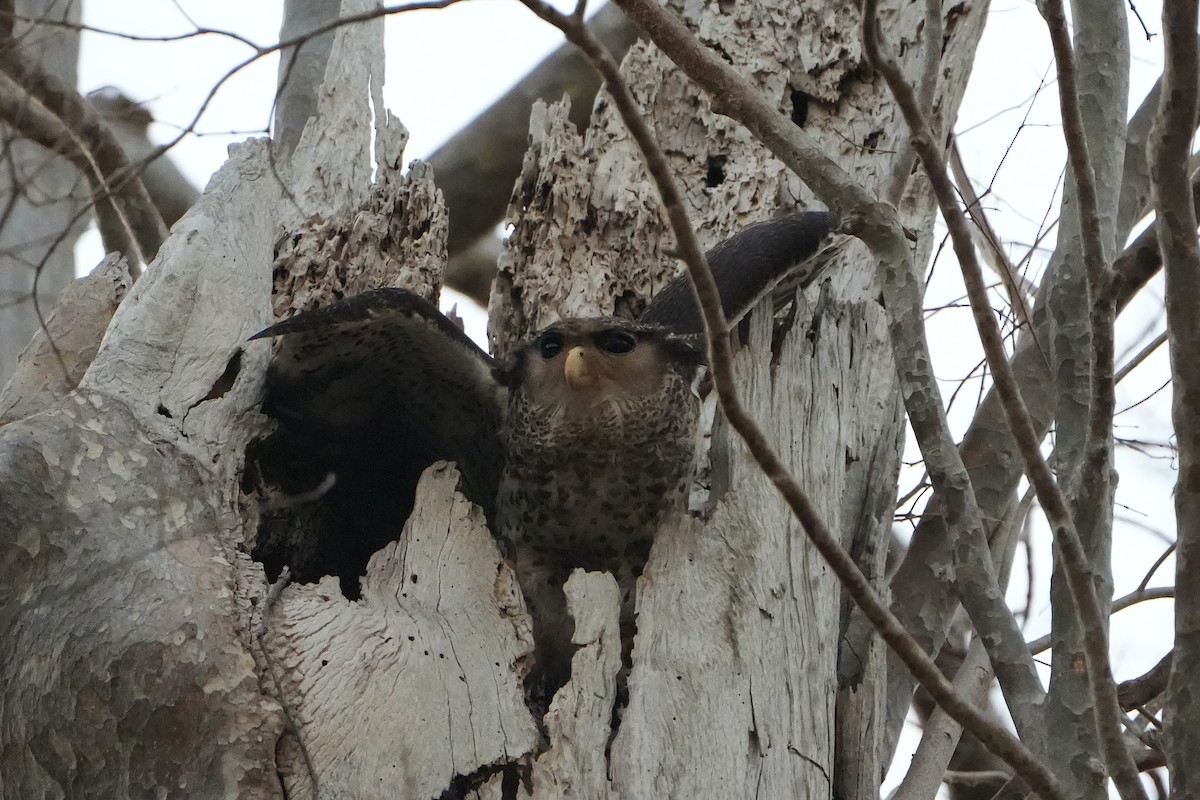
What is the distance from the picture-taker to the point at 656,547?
3.35 m

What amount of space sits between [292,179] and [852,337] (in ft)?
7.07

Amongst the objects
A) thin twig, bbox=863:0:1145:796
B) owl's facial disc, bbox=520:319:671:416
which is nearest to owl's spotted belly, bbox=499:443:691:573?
owl's facial disc, bbox=520:319:671:416

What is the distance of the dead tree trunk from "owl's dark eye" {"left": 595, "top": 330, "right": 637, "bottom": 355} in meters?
0.37

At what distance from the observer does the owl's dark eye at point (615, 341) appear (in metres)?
3.89

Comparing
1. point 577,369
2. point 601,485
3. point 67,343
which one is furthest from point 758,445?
point 67,343

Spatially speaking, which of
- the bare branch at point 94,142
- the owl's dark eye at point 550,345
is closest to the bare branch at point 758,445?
the owl's dark eye at point 550,345

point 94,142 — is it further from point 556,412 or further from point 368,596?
point 368,596

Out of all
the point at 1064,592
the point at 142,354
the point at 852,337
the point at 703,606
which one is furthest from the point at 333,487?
the point at 1064,592

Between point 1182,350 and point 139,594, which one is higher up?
point 1182,350

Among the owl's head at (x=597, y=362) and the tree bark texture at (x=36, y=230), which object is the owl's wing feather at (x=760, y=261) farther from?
the tree bark texture at (x=36, y=230)

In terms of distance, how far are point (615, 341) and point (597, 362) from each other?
128 mm

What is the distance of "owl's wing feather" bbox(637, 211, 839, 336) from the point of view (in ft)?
12.5

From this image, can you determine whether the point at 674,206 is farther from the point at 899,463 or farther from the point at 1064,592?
the point at 899,463

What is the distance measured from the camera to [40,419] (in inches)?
119
